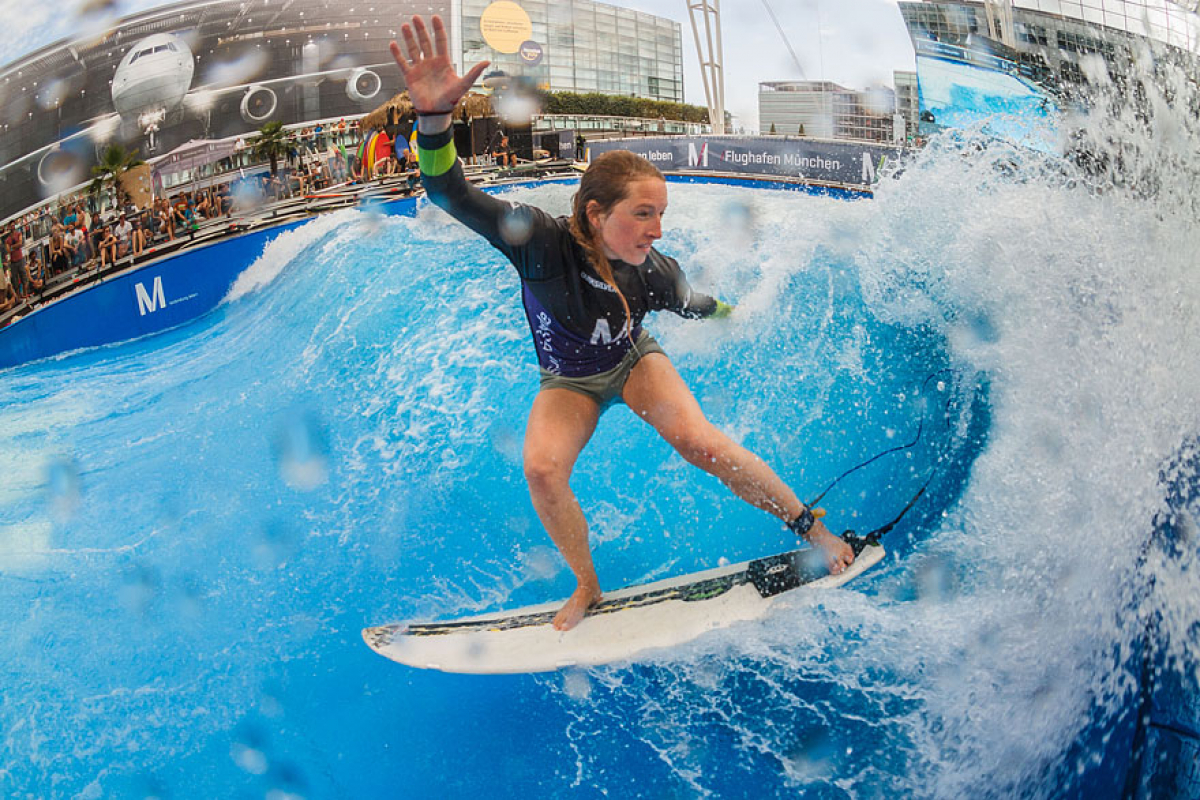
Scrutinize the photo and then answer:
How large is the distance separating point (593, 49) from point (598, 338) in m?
1.01

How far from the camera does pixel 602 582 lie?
1.91 metres

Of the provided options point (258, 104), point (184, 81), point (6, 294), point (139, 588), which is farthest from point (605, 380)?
point (6, 294)

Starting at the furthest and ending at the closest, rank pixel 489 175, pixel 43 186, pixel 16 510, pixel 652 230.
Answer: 1. pixel 43 186
2. pixel 16 510
3. pixel 489 175
4. pixel 652 230

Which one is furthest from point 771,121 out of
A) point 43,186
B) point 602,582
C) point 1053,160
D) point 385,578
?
point 43,186

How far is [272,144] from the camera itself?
241cm

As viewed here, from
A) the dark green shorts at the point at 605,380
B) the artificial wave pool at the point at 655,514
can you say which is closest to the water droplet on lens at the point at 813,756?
the artificial wave pool at the point at 655,514

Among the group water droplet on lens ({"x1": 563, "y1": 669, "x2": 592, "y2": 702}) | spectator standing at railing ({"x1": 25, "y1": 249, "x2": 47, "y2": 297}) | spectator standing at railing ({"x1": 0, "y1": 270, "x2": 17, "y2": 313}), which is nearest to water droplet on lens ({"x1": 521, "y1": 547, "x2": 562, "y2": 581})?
water droplet on lens ({"x1": 563, "y1": 669, "x2": 592, "y2": 702})

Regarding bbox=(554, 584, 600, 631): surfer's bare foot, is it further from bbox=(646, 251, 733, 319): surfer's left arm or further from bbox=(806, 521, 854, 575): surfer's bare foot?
bbox=(646, 251, 733, 319): surfer's left arm

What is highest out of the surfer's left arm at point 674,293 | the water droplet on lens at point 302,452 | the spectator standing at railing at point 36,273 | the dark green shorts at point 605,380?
the spectator standing at railing at point 36,273

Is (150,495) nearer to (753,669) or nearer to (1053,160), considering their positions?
(753,669)

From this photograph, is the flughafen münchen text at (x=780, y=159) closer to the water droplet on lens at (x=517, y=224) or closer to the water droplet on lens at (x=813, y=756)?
the water droplet on lens at (x=517, y=224)

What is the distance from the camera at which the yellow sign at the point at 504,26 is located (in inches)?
82.4

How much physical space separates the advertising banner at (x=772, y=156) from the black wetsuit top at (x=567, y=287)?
508mm

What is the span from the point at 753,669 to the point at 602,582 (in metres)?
0.44
